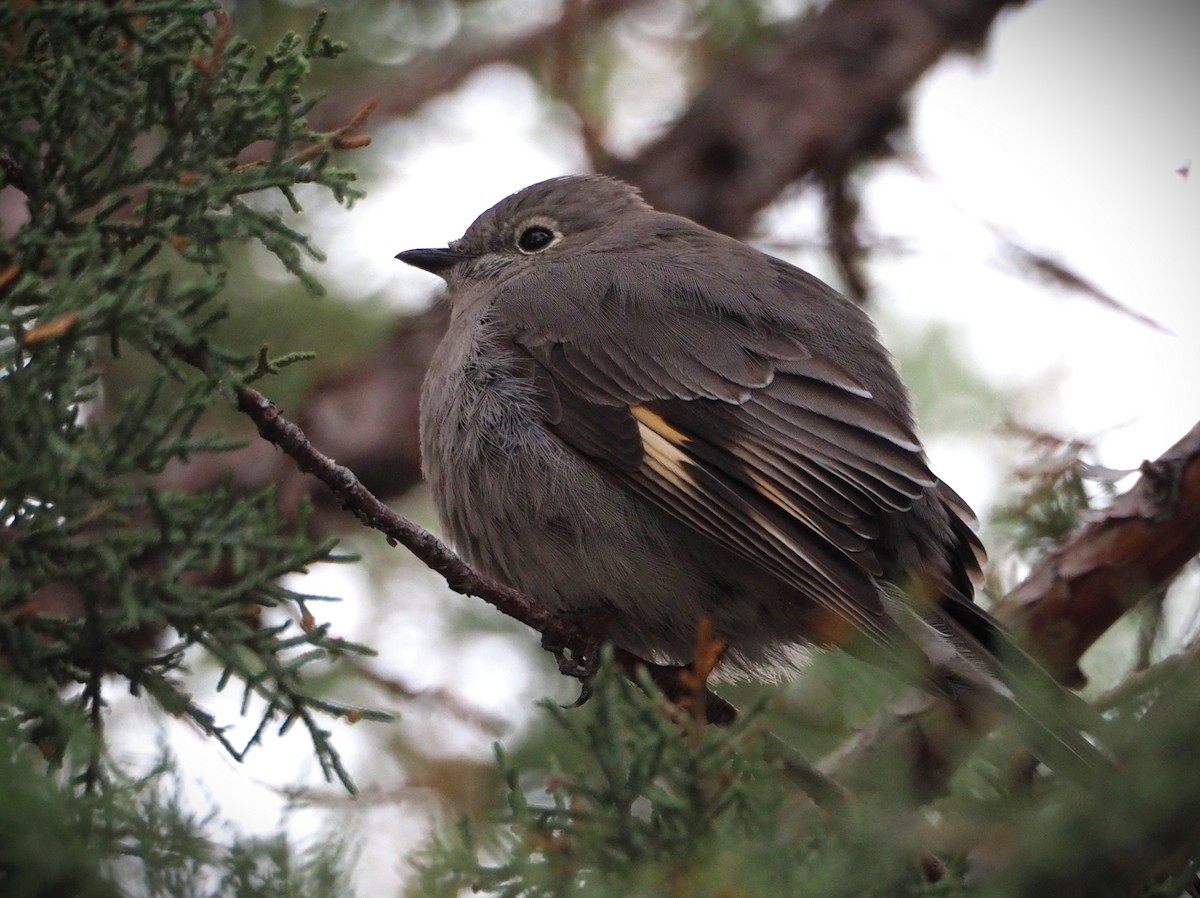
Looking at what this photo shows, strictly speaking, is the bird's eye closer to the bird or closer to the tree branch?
the bird

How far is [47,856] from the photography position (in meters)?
2.18

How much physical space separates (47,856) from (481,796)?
2.68m

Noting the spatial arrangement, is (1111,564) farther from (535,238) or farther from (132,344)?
(132,344)

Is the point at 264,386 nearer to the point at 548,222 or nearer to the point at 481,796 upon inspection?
the point at 548,222

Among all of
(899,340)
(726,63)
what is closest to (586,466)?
(899,340)

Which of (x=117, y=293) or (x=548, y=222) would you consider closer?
(x=117, y=293)

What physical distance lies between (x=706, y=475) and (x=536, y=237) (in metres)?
2.07

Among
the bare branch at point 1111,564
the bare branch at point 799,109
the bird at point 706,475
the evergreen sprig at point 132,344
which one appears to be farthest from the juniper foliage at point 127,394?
the bare branch at point 799,109

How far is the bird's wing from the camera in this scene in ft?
12.4

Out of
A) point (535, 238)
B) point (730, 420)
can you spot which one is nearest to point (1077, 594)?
point (730, 420)

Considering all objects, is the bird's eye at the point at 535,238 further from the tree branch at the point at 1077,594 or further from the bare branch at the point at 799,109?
the tree branch at the point at 1077,594

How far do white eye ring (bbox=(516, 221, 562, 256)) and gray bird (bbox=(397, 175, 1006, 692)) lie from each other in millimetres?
748

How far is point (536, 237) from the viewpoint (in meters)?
5.61

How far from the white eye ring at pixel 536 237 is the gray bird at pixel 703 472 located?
75 cm
